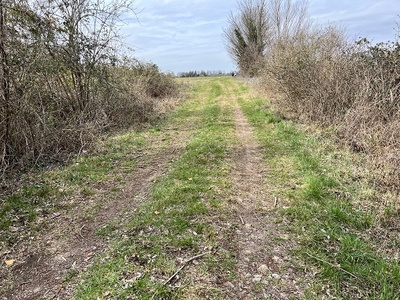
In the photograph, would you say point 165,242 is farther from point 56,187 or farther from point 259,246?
point 56,187

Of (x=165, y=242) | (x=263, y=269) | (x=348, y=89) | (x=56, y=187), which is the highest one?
(x=348, y=89)

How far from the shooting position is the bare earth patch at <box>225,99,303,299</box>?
9.74 feet

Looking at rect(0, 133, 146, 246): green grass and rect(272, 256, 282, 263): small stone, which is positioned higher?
rect(0, 133, 146, 246): green grass

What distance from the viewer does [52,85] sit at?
25.6 ft

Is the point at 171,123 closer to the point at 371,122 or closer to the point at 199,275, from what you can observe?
the point at 371,122

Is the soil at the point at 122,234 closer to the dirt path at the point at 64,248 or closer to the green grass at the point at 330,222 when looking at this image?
the dirt path at the point at 64,248

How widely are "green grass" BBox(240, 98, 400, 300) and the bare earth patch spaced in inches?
7.1

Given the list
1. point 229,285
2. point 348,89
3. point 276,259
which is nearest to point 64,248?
point 229,285

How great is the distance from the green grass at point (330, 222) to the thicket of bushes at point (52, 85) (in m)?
4.89

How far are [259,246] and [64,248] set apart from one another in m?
2.40

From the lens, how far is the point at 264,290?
2953mm

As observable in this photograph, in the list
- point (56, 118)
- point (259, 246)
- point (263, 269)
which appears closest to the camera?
point (263, 269)

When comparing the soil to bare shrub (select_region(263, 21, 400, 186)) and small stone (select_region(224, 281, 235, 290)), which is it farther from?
bare shrub (select_region(263, 21, 400, 186))

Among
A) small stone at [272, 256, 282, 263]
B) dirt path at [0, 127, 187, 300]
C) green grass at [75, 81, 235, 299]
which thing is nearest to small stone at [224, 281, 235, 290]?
green grass at [75, 81, 235, 299]
